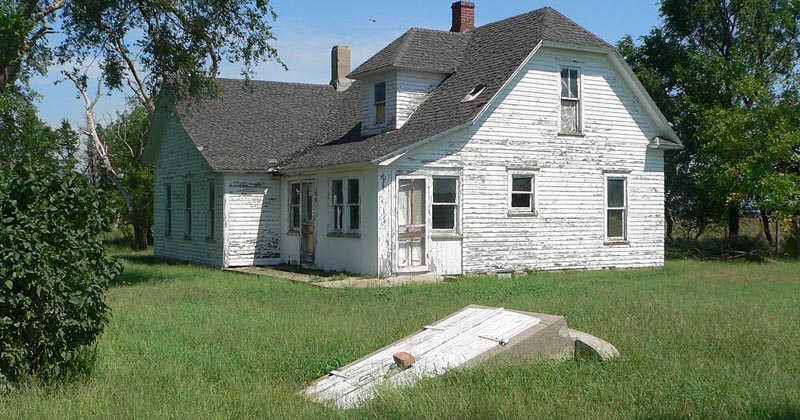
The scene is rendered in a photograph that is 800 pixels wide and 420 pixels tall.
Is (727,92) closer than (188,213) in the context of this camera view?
No

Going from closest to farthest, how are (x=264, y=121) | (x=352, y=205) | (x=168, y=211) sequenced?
(x=352, y=205) < (x=264, y=121) < (x=168, y=211)

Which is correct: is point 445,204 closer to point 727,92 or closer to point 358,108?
point 358,108

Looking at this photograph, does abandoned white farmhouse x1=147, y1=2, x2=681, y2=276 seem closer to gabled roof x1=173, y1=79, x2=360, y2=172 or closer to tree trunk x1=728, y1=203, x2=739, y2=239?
gabled roof x1=173, y1=79, x2=360, y2=172

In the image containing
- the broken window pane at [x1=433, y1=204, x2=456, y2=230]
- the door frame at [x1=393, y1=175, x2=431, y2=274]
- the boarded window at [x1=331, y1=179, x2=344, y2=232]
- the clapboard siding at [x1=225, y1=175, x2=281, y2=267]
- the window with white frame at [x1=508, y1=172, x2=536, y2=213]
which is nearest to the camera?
the door frame at [x1=393, y1=175, x2=431, y2=274]

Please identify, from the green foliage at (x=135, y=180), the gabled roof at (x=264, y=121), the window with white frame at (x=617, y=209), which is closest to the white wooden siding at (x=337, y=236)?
the gabled roof at (x=264, y=121)

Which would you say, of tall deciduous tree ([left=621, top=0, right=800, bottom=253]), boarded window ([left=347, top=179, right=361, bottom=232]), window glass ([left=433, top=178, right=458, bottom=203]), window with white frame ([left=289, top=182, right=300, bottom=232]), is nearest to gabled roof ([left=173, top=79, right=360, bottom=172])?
window with white frame ([left=289, top=182, right=300, bottom=232])

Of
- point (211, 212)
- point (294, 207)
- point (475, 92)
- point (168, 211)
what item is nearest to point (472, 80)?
point (475, 92)

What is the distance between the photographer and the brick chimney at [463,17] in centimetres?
2733

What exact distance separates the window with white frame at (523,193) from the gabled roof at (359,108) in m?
2.41

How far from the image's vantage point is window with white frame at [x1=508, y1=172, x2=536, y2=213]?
22.7 metres

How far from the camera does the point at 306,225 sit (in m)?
24.1

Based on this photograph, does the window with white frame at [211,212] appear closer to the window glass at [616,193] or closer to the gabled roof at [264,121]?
the gabled roof at [264,121]

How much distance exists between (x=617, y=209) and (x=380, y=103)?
7.29 m

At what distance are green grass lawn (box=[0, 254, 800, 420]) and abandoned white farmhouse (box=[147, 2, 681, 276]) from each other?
149 inches
